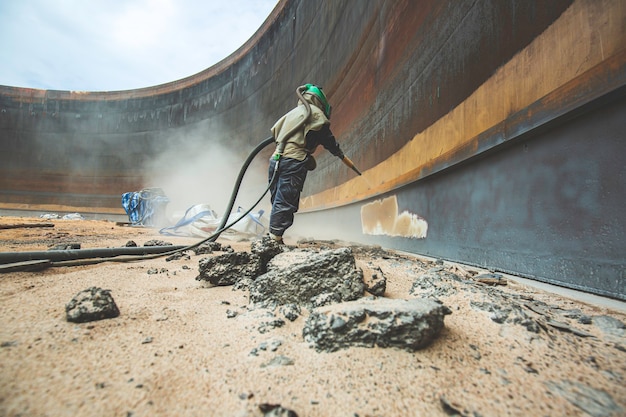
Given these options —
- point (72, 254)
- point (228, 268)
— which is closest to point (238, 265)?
point (228, 268)

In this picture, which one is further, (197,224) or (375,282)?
(197,224)

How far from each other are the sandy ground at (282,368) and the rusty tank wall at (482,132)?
0.37 m

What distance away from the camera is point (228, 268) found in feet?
3.84

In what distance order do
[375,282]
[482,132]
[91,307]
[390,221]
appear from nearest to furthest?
[91,307] < [375,282] < [482,132] < [390,221]

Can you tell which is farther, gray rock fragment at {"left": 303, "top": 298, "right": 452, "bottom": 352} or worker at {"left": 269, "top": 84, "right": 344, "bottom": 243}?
worker at {"left": 269, "top": 84, "right": 344, "bottom": 243}

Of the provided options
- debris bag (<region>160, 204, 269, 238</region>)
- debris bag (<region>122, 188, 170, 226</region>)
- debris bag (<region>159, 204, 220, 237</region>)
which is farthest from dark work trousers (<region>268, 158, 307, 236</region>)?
debris bag (<region>122, 188, 170, 226</region>)

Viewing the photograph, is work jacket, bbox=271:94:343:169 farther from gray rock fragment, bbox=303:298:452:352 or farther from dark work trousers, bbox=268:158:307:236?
gray rock fragment, bbox=303:298:452:352

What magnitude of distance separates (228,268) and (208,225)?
2749 mm

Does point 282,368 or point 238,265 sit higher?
point 238,265

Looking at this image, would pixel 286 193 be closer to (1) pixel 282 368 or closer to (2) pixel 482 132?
(2) pixel 482 132

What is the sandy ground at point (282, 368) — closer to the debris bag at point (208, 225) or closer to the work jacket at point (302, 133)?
the work jacket at point (302, 133)

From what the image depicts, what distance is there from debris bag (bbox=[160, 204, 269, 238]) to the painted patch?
1568 mm

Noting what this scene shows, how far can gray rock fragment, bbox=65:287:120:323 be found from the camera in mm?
708

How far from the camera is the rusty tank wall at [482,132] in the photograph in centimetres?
89
